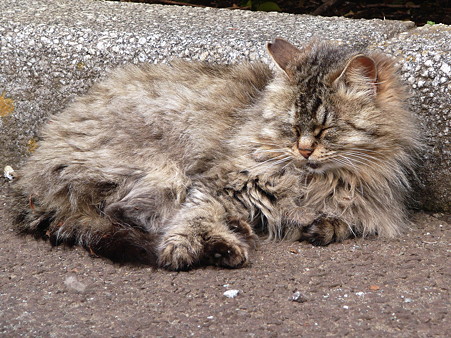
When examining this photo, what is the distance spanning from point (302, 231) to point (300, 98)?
72 centimetres

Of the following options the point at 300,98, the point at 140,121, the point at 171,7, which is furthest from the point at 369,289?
the point at 171,7

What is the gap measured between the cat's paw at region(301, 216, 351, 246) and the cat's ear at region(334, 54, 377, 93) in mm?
740

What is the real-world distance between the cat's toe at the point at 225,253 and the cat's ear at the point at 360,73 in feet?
3.19

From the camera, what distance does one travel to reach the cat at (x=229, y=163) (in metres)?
3.21

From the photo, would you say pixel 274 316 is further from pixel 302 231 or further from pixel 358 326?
pixel 302 231

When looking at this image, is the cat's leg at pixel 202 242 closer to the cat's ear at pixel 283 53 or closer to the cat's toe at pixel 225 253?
the cat's toe at pixel 225 253

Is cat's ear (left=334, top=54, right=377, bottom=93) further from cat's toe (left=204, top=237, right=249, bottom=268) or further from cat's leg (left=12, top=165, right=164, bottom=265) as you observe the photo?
cat's leg (left=12, top=165, right=164, bottom=265)

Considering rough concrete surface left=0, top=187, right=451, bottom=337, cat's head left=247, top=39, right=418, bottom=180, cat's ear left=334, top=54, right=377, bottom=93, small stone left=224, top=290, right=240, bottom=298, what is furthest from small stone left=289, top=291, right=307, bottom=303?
cat's ear left=334, top=54, right=377, bottom=93

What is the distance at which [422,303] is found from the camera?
2732 mm

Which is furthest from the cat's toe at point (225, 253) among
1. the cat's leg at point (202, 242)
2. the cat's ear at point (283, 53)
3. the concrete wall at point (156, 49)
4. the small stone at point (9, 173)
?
the small stone at point (9, 173)

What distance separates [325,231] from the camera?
3371 millimetres

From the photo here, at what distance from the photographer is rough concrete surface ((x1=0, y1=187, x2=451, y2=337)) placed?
102 inches

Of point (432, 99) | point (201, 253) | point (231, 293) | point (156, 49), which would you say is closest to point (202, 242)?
point (201, 253)

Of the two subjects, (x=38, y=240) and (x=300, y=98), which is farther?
(x=38, y=240)
